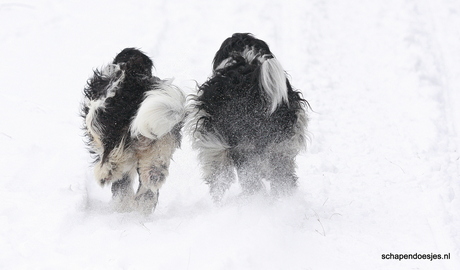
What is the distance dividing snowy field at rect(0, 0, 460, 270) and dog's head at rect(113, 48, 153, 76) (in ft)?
1.51

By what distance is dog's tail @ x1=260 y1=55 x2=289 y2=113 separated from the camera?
3.70 meters

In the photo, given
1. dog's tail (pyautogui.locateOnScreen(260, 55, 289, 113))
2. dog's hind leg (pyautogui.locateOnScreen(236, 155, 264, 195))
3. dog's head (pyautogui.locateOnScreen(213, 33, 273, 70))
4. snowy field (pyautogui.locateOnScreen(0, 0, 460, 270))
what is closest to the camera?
snowy field (pyautogui.locateOnScreen(0, 0, 460, 270))

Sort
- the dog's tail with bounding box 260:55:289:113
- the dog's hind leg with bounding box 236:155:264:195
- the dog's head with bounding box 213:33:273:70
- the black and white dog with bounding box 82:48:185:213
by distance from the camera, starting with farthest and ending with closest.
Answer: the dog's hind leg with bounding box 236:155:264:195, the dog's head with bounding box 213:33:273:70, the black and white dog with bounding box 82:48:185:213, the dog's tail with bounding box 260:55:289:113

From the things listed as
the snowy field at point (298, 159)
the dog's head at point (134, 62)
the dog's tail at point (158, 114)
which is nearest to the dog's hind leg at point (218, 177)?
the snowy field at point (298, 159)

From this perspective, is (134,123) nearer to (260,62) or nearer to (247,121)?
(247,121)

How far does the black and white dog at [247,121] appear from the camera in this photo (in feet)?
12.3

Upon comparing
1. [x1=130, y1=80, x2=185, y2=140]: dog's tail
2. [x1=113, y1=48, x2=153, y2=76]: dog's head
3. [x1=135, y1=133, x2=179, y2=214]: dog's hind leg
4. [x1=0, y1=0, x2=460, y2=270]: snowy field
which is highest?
[x1=113, y1=48, x2=153, y2=76]: dog's head

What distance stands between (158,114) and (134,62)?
0.66 meters

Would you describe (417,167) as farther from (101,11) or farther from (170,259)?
(101,11)

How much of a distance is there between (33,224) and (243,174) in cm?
173

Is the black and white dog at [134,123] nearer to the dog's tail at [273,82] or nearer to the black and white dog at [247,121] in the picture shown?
the black and white dog at [247,121]

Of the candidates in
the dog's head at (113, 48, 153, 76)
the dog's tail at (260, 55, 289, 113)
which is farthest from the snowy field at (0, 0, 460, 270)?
the dog's tail at (260, 55, 289, 113)

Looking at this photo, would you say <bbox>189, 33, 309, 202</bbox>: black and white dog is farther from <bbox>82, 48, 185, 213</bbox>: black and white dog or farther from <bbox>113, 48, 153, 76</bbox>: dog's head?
<bbox>113, 48, 153, 76</bbox>: dog's head

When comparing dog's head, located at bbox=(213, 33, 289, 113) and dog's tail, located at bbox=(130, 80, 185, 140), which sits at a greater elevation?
dog's head, located at bbox=(213, 33, 289, 113)
